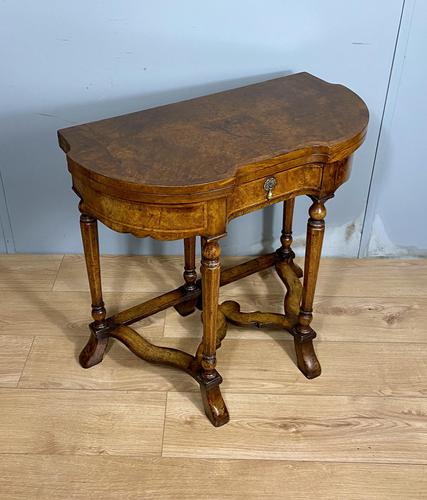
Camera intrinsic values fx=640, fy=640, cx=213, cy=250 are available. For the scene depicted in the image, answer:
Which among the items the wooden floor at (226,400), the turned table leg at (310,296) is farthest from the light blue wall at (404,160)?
the turned table leg at (310,296)

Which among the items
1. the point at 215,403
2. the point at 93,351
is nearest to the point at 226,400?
the point at 215,403

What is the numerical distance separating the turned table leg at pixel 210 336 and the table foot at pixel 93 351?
31cm

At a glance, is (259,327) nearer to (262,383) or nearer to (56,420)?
(262,383)

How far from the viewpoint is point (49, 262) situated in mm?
2148

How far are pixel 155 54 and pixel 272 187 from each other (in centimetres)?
67

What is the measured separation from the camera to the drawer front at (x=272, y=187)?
1.34m

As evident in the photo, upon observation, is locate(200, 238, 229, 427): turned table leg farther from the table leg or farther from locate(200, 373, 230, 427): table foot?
the table leg

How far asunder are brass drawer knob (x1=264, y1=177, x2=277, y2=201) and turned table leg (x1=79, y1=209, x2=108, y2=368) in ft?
1.36

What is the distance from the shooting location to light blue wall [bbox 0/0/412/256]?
1.75 m

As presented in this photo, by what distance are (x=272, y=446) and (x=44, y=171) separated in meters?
1.09

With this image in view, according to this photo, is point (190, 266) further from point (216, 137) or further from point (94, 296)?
point (216, 137)

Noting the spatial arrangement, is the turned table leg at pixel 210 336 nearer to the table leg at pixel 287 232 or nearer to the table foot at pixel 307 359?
the table foot at pixel 307 359

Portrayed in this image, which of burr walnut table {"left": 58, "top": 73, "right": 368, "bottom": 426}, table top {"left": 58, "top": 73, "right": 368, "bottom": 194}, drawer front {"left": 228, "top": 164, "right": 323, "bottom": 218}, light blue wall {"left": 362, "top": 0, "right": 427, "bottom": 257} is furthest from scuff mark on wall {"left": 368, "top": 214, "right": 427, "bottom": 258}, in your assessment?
drawer front {"left": 228, "top": 164, "right": 323, "bottom": 218}

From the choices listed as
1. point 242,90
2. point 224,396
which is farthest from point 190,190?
point 224,396
